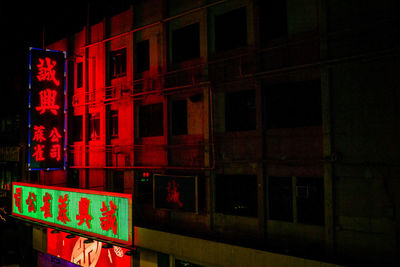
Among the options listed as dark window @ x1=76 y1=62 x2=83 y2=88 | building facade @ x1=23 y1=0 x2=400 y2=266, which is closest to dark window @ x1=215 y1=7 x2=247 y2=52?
building facade @ x1=23 y1=0 x2=400 y2=266

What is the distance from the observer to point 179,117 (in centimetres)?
1273

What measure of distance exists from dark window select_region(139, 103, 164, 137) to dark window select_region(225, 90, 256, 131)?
11.3 feet

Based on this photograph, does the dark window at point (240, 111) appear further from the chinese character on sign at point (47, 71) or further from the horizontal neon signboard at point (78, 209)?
the chinese character on sign at point (47, 71)

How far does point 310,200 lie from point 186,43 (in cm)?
794

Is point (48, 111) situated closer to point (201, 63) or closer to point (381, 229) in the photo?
point (201, 63)

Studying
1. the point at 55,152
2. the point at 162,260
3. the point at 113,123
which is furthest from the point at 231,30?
the point at 55,152

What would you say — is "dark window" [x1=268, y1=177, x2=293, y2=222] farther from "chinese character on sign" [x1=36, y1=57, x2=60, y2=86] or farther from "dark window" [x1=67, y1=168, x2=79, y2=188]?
"chinese character on sign" [x1=36, y1=57, x2=60, y2=86]

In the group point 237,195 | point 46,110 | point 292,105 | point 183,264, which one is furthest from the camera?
point 46,110

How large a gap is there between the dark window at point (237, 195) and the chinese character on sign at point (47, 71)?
1020 centimetres

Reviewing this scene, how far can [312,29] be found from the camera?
9.46m

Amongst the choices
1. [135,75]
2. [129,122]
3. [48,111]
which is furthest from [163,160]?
[48,111]

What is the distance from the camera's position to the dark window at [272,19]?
10164 millimetres

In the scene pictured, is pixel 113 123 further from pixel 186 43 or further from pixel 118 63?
pixel 186 43

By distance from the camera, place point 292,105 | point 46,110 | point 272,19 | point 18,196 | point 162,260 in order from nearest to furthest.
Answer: point 292,105, point 272,19, point 162,260, point 46,110, point 18,196
